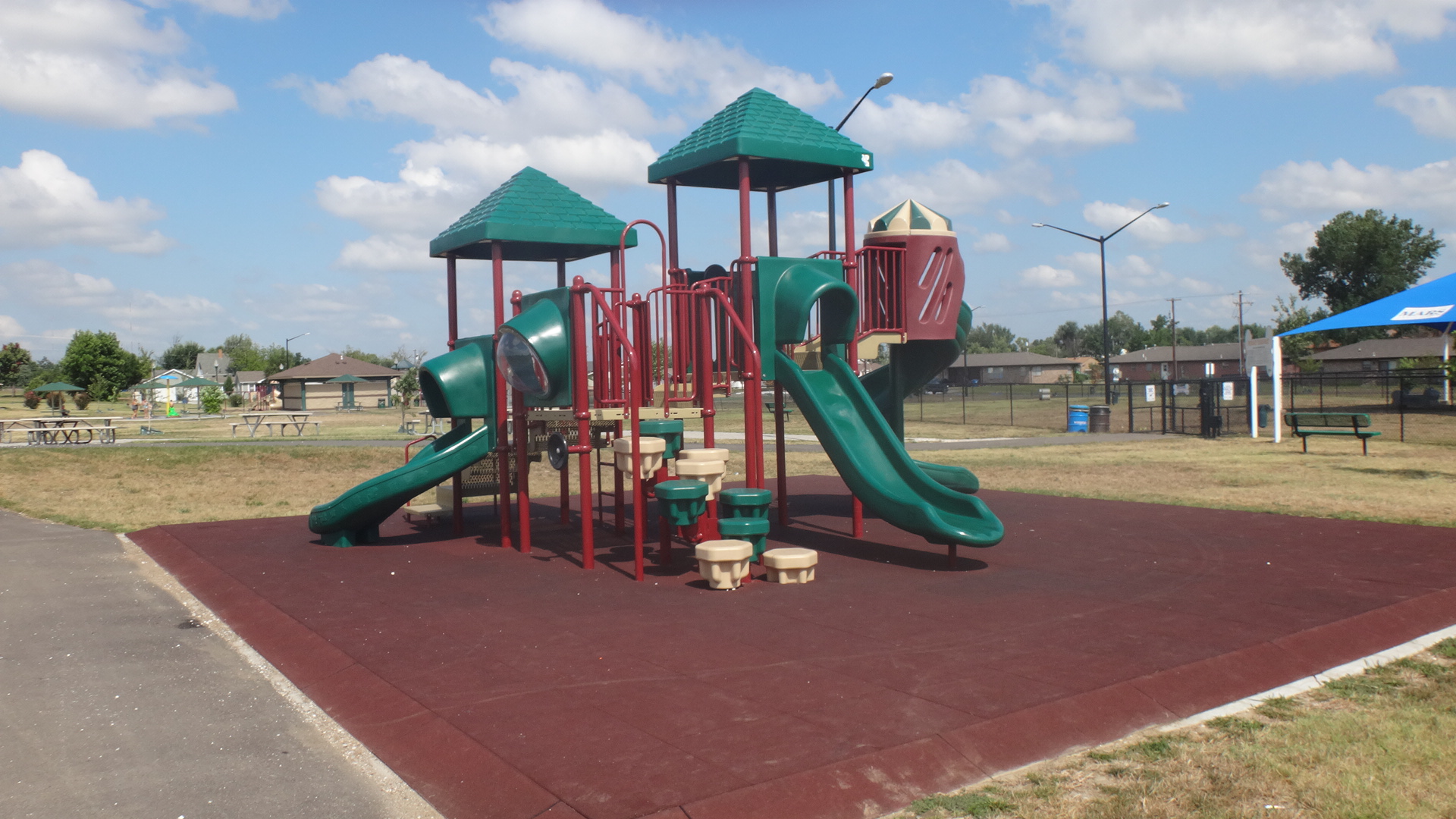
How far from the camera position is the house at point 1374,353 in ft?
255

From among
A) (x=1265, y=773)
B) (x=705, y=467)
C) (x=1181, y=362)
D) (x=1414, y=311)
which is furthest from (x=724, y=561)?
(x=1181, y=362)

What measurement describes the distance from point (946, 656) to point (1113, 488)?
40.4 feet

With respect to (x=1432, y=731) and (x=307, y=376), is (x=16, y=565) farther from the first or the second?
(x=307, y=376)

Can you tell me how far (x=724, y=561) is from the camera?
9422 mm

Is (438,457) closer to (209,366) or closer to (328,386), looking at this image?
(328,386)

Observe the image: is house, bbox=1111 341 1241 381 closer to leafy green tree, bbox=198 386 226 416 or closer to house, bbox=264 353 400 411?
house, bbox=264 353 400 411

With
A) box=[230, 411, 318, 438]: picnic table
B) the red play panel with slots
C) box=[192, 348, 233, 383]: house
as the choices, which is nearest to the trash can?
the red play panel with slots

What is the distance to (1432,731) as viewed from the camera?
5.31 metres

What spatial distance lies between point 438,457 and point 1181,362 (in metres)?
116

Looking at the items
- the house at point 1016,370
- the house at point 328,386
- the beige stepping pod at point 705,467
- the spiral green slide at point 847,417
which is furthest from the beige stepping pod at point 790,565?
the house at point 1016,370

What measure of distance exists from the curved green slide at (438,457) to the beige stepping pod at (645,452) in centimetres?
298

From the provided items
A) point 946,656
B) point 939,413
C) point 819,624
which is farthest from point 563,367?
point 939,413

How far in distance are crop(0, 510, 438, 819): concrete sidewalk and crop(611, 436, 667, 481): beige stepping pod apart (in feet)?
12.6

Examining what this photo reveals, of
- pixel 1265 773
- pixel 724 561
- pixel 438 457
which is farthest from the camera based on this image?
pixel 438 457
